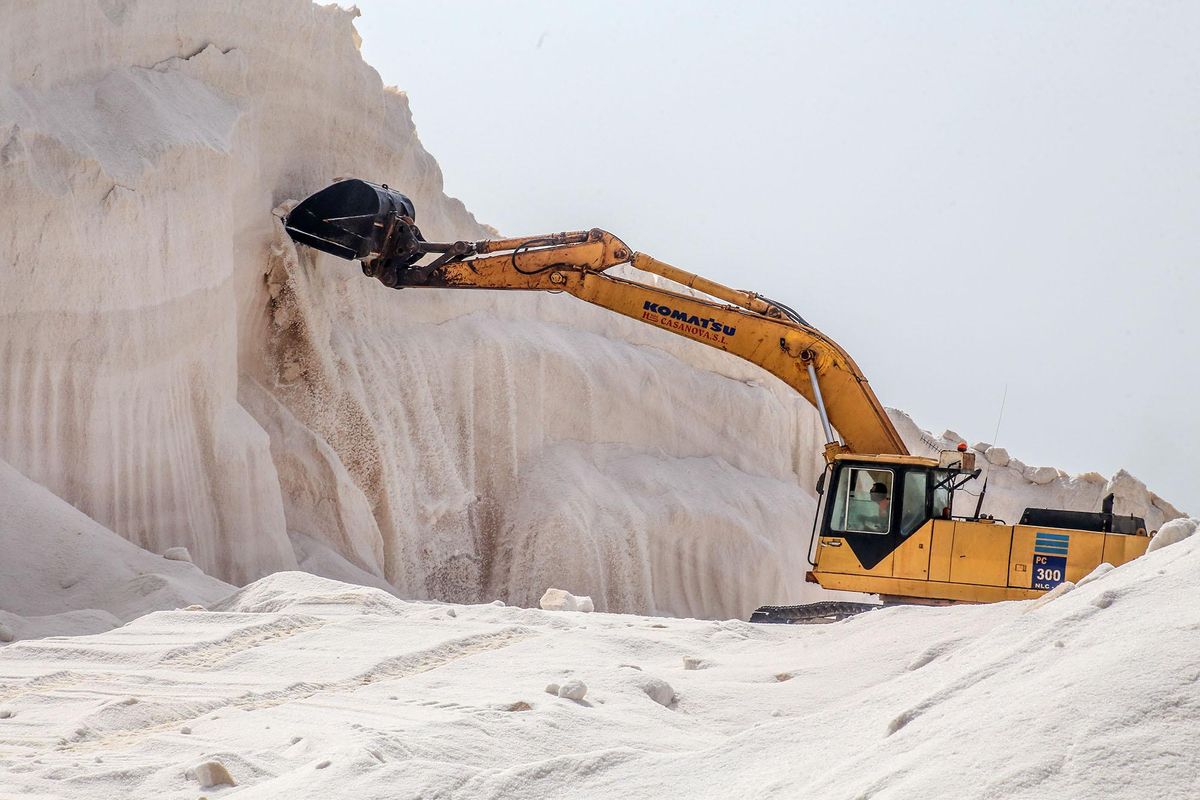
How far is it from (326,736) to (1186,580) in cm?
347

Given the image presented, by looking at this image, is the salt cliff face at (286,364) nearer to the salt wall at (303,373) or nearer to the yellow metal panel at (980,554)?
the salt wall at (303,373)

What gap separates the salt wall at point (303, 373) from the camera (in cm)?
1045

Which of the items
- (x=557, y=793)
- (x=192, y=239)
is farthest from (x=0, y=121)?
(x=557, y=793)

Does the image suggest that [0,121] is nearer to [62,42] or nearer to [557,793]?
[62,42]

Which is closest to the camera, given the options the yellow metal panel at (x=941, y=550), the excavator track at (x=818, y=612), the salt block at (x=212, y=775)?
the salt block at (x=212, y=775)

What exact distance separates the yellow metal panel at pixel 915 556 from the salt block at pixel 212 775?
26.0ft

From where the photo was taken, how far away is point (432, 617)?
29.4ft

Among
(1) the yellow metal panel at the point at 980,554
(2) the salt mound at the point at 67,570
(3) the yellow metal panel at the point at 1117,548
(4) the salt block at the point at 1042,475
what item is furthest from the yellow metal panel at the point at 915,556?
(4) the salt block at the point at 1042,475

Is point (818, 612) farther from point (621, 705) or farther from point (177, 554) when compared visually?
point (621, 705)

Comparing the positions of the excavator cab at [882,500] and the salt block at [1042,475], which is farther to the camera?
the salt block at [1042,475]

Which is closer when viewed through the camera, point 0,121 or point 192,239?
point 0,121

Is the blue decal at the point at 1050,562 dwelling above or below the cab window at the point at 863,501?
below

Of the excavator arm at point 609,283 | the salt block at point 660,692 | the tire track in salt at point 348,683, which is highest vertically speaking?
the excavator arm at point 609,283

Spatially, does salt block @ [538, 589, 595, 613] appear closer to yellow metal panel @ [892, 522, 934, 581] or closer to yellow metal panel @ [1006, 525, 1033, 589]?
yellow metal panel @ [892, 522, 934, 581]
